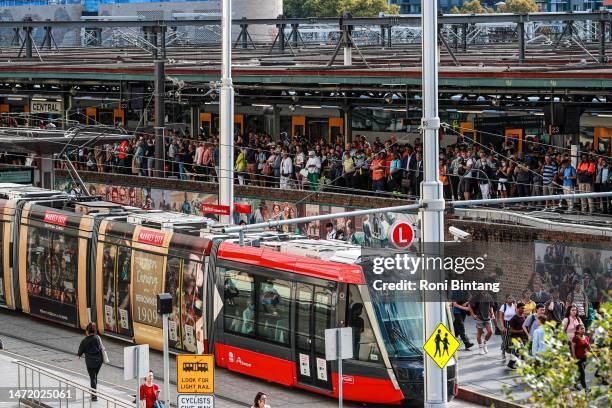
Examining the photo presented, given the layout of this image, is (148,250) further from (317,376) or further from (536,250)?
(536,250)

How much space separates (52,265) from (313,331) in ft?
27.0

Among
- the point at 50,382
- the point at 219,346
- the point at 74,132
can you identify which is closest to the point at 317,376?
the point at 219,346

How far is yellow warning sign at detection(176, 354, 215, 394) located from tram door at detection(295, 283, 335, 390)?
425 cm

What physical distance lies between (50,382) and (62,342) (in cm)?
717

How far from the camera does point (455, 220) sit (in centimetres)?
3080

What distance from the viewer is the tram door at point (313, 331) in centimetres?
2342

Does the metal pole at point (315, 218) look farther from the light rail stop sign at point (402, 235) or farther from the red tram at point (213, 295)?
the light rail stop sign at point (402, 235)

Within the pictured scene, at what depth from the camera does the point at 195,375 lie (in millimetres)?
19484

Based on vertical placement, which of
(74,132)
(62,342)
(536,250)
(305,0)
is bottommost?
(62,342)

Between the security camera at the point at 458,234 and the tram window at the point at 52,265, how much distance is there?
7610 millimetres

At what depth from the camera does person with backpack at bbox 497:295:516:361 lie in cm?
2527

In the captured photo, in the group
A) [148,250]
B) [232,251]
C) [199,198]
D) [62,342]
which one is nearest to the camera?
[232,251]

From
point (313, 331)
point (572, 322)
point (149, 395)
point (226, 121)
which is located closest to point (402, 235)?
point (226, 121)

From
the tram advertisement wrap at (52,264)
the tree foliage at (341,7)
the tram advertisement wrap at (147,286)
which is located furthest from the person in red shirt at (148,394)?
the tree foliage at (341,7)
